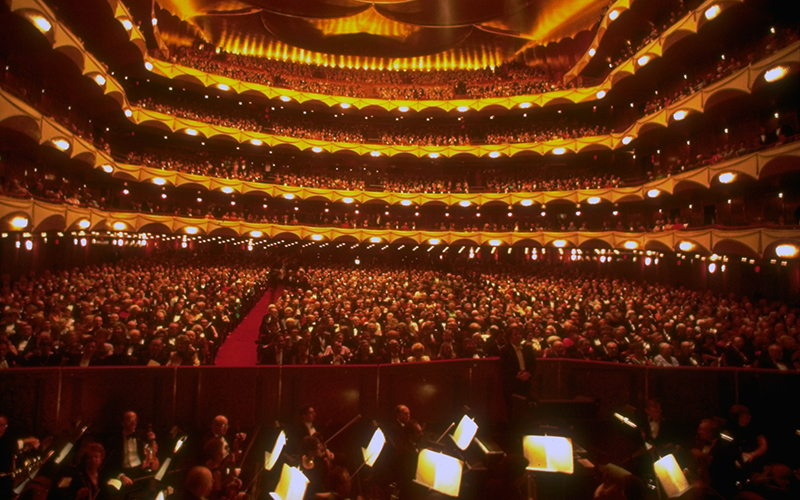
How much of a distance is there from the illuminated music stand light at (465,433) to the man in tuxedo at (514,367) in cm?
101

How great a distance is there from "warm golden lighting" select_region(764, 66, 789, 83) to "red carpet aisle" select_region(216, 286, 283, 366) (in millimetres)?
16542

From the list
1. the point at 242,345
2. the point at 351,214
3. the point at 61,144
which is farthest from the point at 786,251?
the point at 351,214

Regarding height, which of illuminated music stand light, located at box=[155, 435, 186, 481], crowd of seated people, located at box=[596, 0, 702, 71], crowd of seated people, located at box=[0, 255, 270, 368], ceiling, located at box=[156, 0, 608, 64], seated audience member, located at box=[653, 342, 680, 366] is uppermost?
ceiling, located at box=[156, 0, 608, 64]

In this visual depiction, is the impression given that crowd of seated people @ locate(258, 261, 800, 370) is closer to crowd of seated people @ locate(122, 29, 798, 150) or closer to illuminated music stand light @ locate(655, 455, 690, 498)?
illuminated music stand light @ locate(655, 455, 690, 498)

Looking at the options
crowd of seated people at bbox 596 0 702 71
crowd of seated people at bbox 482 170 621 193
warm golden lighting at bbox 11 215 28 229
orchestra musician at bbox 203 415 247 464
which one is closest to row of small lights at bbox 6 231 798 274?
warm golden lighting at bbox 11 215 28 229

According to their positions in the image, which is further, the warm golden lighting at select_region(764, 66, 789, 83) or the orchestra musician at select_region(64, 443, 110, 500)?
the warm golden lighting at select_region(764, 66, 789, 83)

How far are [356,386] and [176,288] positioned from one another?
11.6 meters

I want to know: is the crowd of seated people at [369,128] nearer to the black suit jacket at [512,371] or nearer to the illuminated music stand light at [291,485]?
the black suit jacket at [512,371]

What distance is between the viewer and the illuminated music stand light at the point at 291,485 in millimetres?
4039

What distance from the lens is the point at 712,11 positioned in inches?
620

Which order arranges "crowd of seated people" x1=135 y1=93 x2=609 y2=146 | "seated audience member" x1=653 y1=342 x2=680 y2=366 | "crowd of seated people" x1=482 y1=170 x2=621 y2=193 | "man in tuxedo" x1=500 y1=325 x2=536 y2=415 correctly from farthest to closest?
"crowd of seated people" x1=135 y1=93 x2=609 y2=146, "crowd of seated people" x1=482 y1=170 x2=621 y2=193, "seated audience member" x1=653 y1=342 x2=680 y2=366, "man in tuxedo" x1=500 y1=325 x2=536 y2=415

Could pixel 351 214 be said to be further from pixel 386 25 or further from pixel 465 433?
pixel 465 433

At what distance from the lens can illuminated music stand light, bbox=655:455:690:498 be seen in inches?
173

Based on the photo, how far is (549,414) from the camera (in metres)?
5.61
